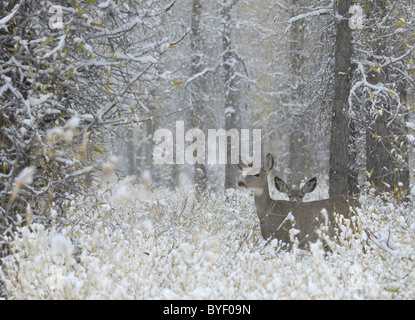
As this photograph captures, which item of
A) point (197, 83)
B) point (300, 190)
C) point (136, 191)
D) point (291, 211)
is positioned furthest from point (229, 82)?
point (136, 191)

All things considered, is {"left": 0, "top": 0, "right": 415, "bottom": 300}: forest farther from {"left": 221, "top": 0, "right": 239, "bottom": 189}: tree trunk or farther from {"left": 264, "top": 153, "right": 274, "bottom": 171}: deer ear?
{"left": 221, "top": 0, "right": 239, "bottom": 189}: tree trunk

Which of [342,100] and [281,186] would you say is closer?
[281,186]

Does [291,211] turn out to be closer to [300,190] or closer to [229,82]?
[300,190]

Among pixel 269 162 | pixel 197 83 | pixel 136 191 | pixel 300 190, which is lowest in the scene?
pixel 136 191

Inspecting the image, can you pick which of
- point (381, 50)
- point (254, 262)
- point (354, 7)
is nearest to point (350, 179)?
point (381, 50)

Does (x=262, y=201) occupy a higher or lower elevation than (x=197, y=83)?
lower

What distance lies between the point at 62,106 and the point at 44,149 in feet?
2.46

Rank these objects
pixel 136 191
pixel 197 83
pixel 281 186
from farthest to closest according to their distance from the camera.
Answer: pixel 197 83, pixel 281 186, pixel 136 191

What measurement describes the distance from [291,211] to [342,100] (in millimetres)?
2863

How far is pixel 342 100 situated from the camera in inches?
348

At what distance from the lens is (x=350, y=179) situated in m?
9.58

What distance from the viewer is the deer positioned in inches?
287
